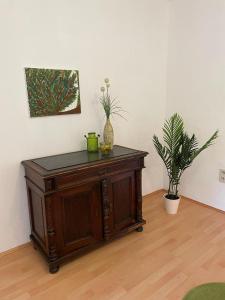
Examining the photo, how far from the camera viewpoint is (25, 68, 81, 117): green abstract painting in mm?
1977

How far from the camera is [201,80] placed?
2619 millimetres

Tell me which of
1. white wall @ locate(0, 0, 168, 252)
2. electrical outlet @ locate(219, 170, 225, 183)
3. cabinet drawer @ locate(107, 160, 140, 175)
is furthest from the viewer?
electrical outlet @ locate(219, 170, 225, 183)

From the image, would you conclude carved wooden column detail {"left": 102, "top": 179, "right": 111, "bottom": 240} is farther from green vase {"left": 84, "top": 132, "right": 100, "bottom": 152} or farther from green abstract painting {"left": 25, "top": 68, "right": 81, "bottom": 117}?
green abstract painting {"left": 25, "top": 68, "right": 81, "bottom": 117}

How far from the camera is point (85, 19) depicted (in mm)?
2172

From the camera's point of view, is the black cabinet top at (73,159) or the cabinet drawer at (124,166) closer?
the black cabinet top at (73,159)

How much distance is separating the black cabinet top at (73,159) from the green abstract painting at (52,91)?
39 centimetres

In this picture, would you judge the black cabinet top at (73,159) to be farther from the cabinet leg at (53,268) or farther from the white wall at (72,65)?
the cabinet leg at (53,268)

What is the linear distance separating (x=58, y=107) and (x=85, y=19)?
2.79ft

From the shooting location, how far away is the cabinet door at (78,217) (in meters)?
1.79

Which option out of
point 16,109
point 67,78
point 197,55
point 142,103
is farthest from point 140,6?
point 16,109

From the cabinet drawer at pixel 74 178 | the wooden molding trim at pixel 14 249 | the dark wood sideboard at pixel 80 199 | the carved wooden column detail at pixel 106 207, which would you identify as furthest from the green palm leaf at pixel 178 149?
the wooden molding trim at pixel 14 249

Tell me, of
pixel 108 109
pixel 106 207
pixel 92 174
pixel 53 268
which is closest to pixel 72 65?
pixel 108 109

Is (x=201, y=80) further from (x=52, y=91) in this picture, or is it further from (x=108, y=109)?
(x=52, y=91)

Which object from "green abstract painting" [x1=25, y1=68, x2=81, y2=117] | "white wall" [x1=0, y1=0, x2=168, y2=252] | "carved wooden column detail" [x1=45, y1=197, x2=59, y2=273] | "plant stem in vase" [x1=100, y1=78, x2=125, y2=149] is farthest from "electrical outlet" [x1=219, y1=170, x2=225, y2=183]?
"carved wooden column detail" [x1=45, y1=197, x2=59, y2=273]
